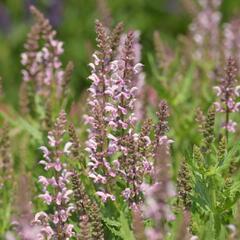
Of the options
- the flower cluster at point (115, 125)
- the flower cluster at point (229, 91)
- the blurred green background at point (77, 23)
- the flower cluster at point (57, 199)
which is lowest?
the flower cluster at point (57, 199)

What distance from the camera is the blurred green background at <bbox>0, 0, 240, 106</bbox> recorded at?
8.91 m

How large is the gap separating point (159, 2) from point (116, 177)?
22.3ft

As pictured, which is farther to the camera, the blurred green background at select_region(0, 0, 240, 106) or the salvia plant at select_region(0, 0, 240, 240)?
the blurred green background at select_region(0, 0, 240, 106)

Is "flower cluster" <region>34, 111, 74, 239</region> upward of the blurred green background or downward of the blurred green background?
downward

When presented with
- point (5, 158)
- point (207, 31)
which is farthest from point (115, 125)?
point (207, 31)

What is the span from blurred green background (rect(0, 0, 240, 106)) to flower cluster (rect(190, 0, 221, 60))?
2594 mm

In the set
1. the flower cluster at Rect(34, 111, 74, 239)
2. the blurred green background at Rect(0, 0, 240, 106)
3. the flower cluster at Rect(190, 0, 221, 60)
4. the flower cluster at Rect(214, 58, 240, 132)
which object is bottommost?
the flower cluster at Rect(34, 111, 74, 239)

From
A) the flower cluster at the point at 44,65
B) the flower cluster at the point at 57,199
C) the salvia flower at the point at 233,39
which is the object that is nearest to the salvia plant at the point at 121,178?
the flower cluster at the point at 57,199

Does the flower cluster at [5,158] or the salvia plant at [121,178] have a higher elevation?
the flower cluster at [5,158]

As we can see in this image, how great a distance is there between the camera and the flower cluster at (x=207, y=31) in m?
5.80

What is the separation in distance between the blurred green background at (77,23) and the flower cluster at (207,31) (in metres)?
2.59

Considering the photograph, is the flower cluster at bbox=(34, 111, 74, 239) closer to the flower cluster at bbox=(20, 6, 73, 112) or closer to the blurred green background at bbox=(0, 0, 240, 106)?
the flower cluster at bbox=(20, 6, 73, 112)

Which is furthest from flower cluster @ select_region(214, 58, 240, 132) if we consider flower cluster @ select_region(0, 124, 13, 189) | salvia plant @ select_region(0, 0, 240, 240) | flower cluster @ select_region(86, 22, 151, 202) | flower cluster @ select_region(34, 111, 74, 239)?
flower cluster @ select_region(0, 124, 13, 189)

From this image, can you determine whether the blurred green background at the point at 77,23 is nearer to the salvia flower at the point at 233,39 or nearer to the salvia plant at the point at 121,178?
the salvia flower at the point at 233,39
